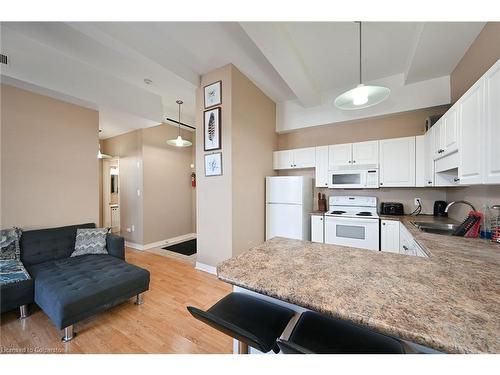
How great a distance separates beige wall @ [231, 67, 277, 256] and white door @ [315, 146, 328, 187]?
0.87 metres

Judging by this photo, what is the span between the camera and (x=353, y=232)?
2.82 meters

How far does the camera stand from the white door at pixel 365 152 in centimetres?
298

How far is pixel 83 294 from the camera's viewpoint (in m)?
1.64

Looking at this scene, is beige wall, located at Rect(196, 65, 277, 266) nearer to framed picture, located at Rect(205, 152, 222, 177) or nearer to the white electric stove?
framed picture, located at Rect(205, 152, 222, 177)

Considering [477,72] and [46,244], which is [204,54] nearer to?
[477,72]

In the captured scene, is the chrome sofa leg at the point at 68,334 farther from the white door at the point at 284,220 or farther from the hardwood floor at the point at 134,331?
the white door at the point at 284,220

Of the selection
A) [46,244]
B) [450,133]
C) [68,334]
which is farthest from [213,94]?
[68,334]

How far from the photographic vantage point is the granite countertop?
0.58m

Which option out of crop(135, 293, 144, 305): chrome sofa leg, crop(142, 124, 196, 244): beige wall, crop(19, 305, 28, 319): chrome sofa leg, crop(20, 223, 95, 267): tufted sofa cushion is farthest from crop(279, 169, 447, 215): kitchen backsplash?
crop(19, 305, 28, 319): chrome sofa leg

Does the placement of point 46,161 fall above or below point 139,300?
above

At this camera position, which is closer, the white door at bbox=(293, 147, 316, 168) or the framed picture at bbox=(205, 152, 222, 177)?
the framed picture at bbox=(205, 152, 222, 177)

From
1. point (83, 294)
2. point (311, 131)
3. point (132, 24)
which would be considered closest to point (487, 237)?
point (311, 131)

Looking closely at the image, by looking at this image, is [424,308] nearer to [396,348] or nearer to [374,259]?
[396,348]

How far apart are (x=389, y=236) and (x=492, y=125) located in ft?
5.66
